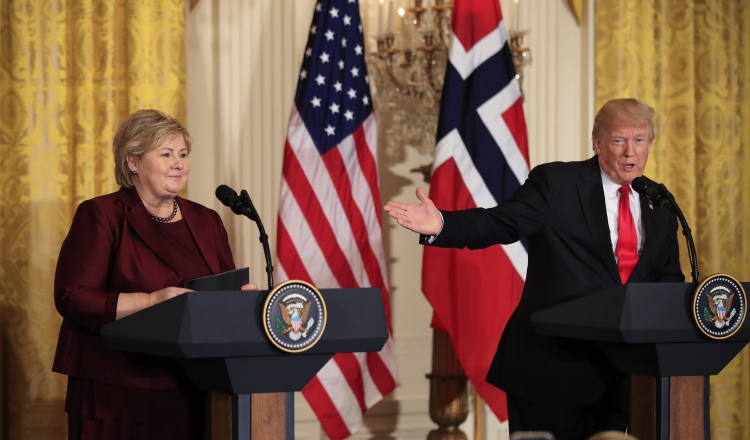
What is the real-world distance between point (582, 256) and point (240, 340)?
4.95 feet

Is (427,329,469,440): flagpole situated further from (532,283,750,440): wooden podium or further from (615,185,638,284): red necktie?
(532,283,750,440): wooden podium

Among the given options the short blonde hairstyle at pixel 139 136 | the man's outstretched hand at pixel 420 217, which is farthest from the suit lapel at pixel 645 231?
the short blonde hairstyle at pixel 139 136

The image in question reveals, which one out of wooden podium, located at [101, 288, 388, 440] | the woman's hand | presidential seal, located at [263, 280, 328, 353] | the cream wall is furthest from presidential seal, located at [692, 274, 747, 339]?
the cream wall

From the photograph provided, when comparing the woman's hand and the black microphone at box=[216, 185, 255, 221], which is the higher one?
the black microphone at box=[216, 185, 255, 221]

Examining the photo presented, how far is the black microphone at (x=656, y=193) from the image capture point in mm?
3022

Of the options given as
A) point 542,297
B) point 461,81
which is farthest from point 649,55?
point 542,297

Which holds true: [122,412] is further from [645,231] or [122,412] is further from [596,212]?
[645,231]

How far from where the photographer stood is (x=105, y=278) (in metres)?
2.99

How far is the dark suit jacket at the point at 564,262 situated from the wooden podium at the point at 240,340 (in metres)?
0.97

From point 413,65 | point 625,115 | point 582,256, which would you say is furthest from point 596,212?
point 413,65

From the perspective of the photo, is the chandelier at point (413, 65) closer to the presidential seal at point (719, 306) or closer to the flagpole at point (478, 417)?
the flagpole at point (478, 417)

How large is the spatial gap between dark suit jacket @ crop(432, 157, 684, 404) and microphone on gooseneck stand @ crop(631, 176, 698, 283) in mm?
303

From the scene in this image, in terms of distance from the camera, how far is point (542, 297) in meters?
3.47

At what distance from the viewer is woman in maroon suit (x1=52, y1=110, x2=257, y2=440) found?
9.56 feet
